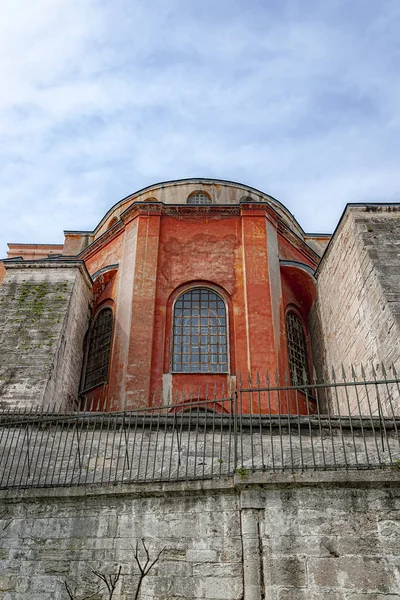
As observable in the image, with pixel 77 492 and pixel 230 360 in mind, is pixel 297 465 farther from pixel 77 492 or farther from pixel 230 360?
pixel 230 360

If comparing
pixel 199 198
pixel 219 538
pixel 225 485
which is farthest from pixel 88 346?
pixel 219 538

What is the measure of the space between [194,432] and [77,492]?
6.06ft

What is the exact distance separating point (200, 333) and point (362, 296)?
156 inches

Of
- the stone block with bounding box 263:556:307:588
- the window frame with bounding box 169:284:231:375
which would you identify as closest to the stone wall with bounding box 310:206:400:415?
the window frame with bounding box 169:284:231:375

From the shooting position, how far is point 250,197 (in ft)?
56.3

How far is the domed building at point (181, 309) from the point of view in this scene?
1109 centimetres

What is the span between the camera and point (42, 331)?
11109 millimetres

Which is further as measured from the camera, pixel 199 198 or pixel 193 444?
pixel 199 198

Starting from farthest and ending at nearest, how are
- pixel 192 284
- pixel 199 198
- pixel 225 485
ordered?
Answer: 1. pixel 199 198
2. pixel 192 284
3. pixel 225 485

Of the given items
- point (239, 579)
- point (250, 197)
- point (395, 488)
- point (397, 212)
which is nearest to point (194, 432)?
point (239, 579)

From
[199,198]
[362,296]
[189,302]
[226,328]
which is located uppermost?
[199,198]

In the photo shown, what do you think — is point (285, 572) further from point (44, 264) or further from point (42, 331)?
point (44, 264)

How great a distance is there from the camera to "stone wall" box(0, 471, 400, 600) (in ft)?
17.8

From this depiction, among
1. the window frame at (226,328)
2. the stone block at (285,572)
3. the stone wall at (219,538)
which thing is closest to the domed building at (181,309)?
the window frame at (226,328)
